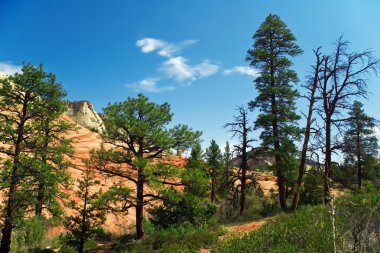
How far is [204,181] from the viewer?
18.2 m

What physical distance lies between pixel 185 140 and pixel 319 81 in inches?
325

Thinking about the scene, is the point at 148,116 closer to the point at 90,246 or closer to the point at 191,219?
the point at 191,219

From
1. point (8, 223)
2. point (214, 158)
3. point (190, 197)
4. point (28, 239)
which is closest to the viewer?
point (8, 223)

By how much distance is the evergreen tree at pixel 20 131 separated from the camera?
15328mm

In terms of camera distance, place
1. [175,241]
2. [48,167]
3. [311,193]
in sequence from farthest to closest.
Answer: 1. [311,193]
2. [48,167]
3. [175,241]

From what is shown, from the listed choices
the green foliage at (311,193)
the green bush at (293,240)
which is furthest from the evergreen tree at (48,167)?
the green foliage at (311,193)

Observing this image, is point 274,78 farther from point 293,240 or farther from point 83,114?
point 83,114

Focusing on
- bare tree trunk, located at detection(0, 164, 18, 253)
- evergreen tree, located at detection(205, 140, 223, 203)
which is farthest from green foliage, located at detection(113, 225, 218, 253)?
evergreen tree, located at detection(205, 140, 223, 203)

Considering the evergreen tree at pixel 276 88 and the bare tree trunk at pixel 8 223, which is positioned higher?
the evergreen tree at pixel 276 88

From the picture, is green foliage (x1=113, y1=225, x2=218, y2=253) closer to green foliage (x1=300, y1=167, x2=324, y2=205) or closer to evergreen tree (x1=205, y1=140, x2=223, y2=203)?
green foliage (x1=300, y1=167, x2=324, y2=205)

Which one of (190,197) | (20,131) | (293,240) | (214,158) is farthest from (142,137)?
(214,158)

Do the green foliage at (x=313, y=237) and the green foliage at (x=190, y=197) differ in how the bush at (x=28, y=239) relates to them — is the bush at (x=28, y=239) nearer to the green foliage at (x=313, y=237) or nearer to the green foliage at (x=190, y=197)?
the green foliage at (x=190, y=197)

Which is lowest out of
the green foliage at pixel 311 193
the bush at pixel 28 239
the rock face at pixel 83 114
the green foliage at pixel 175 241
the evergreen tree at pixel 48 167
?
the bush at pixel 28 239

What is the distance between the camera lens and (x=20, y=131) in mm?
16344
